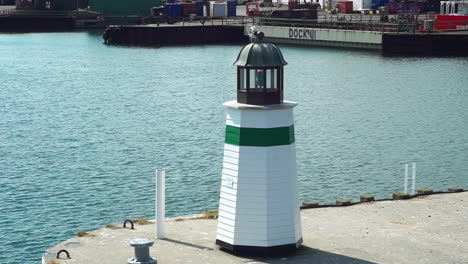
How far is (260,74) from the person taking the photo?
20.4 m

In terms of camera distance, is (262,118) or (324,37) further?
(324,37)

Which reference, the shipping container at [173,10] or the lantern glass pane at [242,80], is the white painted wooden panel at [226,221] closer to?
the lantern glass pane at [242,80]

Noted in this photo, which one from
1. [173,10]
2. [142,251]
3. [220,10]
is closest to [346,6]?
[220,10]

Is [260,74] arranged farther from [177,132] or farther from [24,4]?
[24,4]

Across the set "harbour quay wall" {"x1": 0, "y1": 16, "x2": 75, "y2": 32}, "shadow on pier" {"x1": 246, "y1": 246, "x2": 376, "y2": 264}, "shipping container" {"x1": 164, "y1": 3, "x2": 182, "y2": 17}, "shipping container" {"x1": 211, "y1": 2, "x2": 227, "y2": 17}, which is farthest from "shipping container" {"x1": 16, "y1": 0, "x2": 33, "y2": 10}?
"shadow on pier" {"x1": 246, "y1": 246, "x2": 376, "y2": 264}

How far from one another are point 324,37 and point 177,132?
153 ft

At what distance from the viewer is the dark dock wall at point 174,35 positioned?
9938 cm

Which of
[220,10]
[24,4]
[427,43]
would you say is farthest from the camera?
[24,4]

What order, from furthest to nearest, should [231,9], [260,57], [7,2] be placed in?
[7,2] → [231,9] → [260,57]

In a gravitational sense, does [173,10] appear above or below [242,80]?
below

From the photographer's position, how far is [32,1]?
421 ft

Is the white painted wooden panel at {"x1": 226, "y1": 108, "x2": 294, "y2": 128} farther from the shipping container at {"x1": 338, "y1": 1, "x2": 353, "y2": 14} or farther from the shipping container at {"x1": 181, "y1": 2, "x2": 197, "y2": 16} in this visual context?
the shipping container at {"x1": 338, "y1": 1, "x2": 353, "y2": 14}

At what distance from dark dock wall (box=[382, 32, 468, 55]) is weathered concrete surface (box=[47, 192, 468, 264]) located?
6004 centimetres

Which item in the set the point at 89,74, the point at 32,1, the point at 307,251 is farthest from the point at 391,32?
the point at 307,251
